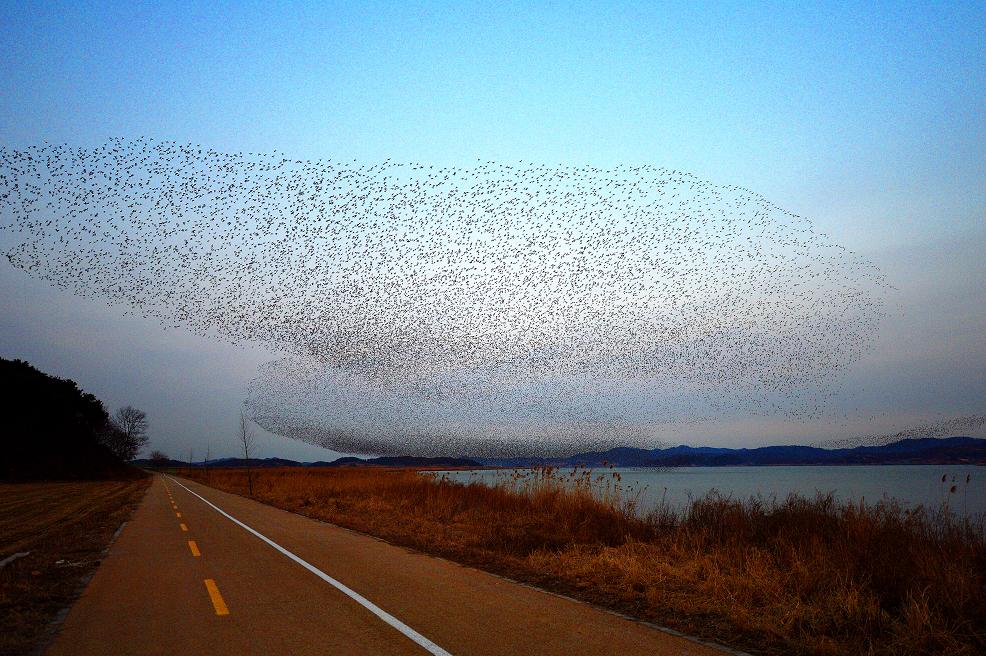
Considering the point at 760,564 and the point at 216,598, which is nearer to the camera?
the point at 216,598

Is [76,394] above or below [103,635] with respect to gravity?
above

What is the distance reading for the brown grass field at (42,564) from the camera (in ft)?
26.5

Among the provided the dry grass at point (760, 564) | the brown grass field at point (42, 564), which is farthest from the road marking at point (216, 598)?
the dry grass at point (760, 564)

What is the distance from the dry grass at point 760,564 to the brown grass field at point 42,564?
6538 mm

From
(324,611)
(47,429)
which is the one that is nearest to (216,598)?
(324,611)

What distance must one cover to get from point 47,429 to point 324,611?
3798 inches

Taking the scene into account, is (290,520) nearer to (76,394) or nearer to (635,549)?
(635,549)

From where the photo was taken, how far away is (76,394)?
10394 centimetres

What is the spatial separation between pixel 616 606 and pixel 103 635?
239 inches

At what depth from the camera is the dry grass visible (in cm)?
759

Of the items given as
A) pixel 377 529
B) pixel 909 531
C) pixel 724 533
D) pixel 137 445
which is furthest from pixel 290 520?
pixel 137 445

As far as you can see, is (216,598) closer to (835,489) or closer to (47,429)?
(835,489)

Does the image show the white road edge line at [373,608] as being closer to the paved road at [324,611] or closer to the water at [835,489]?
the paved road at [324,611]

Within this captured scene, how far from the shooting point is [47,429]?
290 feet
